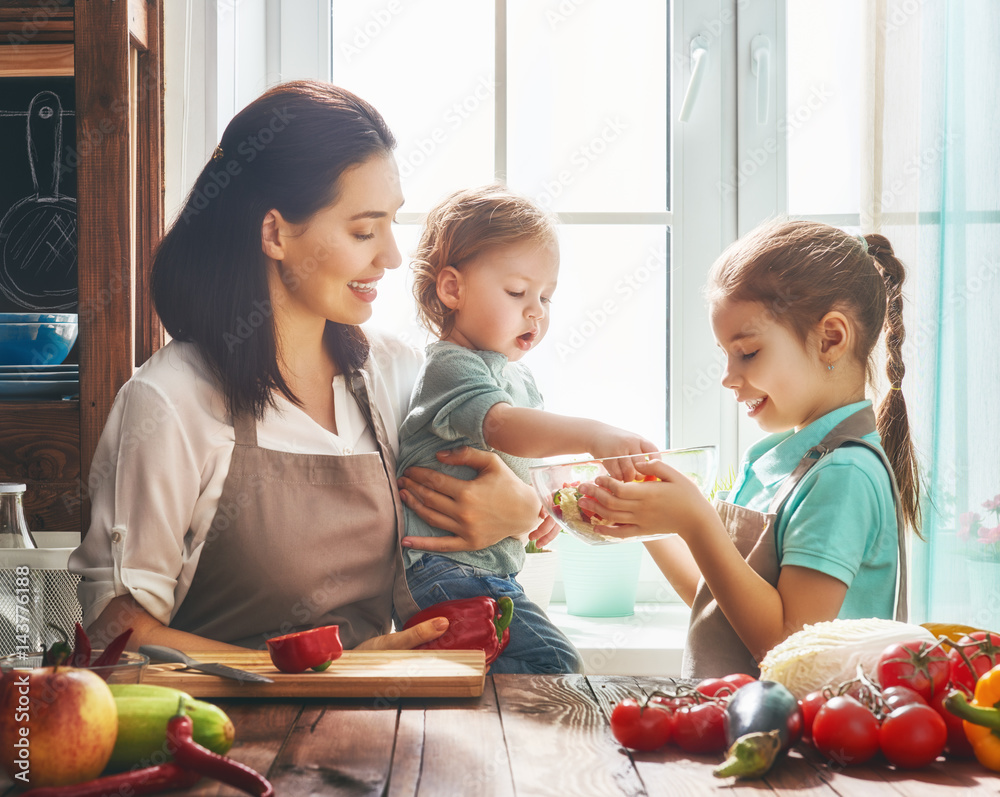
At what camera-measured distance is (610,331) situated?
216 centimetres

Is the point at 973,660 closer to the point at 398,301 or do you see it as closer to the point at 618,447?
the point at 618,447

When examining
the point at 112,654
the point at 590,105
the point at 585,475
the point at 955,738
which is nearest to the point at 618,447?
the point at 585,475

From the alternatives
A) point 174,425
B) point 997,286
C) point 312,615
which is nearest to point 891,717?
point 312,615

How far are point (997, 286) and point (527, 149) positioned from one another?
1064 mm

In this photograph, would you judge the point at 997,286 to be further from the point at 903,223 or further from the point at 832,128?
the point at 832,128

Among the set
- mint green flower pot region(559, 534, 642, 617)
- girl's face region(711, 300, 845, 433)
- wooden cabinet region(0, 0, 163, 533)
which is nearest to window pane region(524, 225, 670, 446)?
mint green flower pot region(559, 534, 642, 617)

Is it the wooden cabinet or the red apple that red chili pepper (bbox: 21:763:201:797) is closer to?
the red apple

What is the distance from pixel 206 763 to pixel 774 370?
38.6 inches

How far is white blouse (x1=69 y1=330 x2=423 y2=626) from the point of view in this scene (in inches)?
48.3

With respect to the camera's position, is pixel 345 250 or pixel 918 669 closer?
pixel 918 669

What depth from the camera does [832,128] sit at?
82.7 inches

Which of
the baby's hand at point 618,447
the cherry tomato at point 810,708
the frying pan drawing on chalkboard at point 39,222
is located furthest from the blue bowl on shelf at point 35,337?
the cherry tomato at point 810,708

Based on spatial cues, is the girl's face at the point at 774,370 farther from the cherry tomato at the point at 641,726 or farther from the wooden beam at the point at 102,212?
the wooden beam at the point at 102,212

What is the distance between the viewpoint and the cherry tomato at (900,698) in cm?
78
